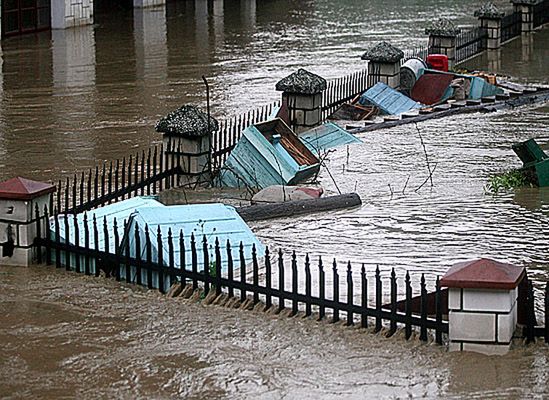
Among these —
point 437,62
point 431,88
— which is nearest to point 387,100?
point 431,88

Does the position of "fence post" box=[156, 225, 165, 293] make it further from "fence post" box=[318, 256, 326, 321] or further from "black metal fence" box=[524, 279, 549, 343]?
"black metal fence" box=[524, 279, 549, 343]

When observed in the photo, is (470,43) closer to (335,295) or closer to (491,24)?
(491,24)

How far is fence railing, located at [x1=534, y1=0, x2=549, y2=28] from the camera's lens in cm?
3497

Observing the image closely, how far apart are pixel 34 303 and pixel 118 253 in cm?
94

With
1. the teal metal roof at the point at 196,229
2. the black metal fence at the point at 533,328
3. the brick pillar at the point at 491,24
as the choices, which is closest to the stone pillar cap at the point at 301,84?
the teal metal roof at the point at 196,229

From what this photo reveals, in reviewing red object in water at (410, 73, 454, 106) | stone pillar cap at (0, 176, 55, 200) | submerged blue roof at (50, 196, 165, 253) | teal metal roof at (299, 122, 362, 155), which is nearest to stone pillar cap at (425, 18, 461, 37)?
red object in water at (410, 73, 454, 106)

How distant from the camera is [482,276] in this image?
934 centimetres

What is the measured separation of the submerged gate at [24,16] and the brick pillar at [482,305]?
87.8 ft

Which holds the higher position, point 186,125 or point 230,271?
point 186,125

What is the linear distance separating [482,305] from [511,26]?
24.8 metres

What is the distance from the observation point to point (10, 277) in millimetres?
11797

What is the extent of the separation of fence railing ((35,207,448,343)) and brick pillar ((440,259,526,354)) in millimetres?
234

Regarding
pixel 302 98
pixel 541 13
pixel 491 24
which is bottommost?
pixel 302 98

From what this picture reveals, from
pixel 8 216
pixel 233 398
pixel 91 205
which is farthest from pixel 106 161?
pixel 233 398
